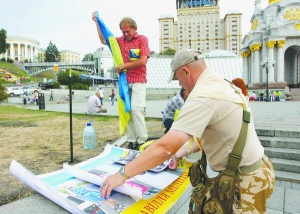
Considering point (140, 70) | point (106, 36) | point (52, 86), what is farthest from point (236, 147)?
point (52, 86)

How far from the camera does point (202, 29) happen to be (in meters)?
122

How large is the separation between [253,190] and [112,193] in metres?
0.98

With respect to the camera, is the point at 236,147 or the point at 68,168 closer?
the point at 236,147

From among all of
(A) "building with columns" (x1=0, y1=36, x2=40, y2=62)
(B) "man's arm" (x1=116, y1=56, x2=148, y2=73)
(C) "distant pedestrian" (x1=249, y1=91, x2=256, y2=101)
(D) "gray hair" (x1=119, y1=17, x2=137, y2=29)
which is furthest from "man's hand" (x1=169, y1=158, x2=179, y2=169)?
(A) "building with columns" (x1=0, y1=36, x2=40, y2=62)

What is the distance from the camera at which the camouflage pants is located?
151cm

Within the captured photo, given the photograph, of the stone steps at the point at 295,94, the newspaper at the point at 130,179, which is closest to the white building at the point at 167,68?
the stone steps at the point at 295,94

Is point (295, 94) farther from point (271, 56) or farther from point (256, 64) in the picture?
point (256, 64)

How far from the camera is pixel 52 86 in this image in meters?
48.3

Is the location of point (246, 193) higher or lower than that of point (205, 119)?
lower

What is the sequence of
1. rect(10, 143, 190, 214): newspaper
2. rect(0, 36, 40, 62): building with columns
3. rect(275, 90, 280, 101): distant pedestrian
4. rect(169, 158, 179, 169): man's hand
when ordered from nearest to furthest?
1. rect(10, 143, 190, 214): newspaper
2. rect(169, 158, 179, 169): man's hand
3. rect(275, 90, 280, 101): distant pedestrian
4. rect(0, 36, 40, 62): building with columns

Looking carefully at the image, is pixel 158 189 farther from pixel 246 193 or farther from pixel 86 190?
pixel 246 193

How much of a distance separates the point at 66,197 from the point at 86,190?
17cm

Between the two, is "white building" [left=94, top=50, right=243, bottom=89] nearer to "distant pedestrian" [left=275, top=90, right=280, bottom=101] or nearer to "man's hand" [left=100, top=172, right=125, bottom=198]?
"distant pedestrian" [left=275, top=90, right=280, bottom=101]

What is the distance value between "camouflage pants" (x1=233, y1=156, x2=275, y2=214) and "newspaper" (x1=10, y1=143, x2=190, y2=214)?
0.54 metres
